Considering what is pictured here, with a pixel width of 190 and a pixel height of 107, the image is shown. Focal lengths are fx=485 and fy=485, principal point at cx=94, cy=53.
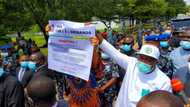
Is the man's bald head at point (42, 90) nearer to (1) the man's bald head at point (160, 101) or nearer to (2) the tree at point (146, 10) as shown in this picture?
(1) the man's bald head at point (160, 101)

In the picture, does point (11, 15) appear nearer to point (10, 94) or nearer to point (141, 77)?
point (10, 94)

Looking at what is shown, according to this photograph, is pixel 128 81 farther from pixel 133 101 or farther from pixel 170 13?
pixel 170 13

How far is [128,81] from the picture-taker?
197 inches

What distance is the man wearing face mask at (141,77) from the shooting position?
192 inches

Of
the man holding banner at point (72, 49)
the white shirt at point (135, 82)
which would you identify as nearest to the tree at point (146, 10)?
the man holding banner at point (72, 49)

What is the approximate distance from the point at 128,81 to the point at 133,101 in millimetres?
225

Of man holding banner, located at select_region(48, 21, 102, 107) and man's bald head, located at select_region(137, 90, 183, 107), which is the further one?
man holding banner, located at select_region(48, 21, 102, 107)

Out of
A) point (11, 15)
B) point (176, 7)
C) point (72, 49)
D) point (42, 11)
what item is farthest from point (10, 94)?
point (176, 7)

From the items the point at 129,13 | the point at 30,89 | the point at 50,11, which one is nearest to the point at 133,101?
the point at 30,89

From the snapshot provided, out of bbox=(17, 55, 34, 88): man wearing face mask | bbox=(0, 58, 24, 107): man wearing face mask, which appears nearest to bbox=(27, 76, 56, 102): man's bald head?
bbox=(0, 58, 24, 107): man wearing face mask

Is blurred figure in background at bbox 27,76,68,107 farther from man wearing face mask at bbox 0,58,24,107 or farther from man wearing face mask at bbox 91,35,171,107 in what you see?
man wearing face mask at bbox 0,58,24,107

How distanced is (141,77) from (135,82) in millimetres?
92

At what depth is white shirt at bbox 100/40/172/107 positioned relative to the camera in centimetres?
488

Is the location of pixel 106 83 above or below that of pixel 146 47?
below
